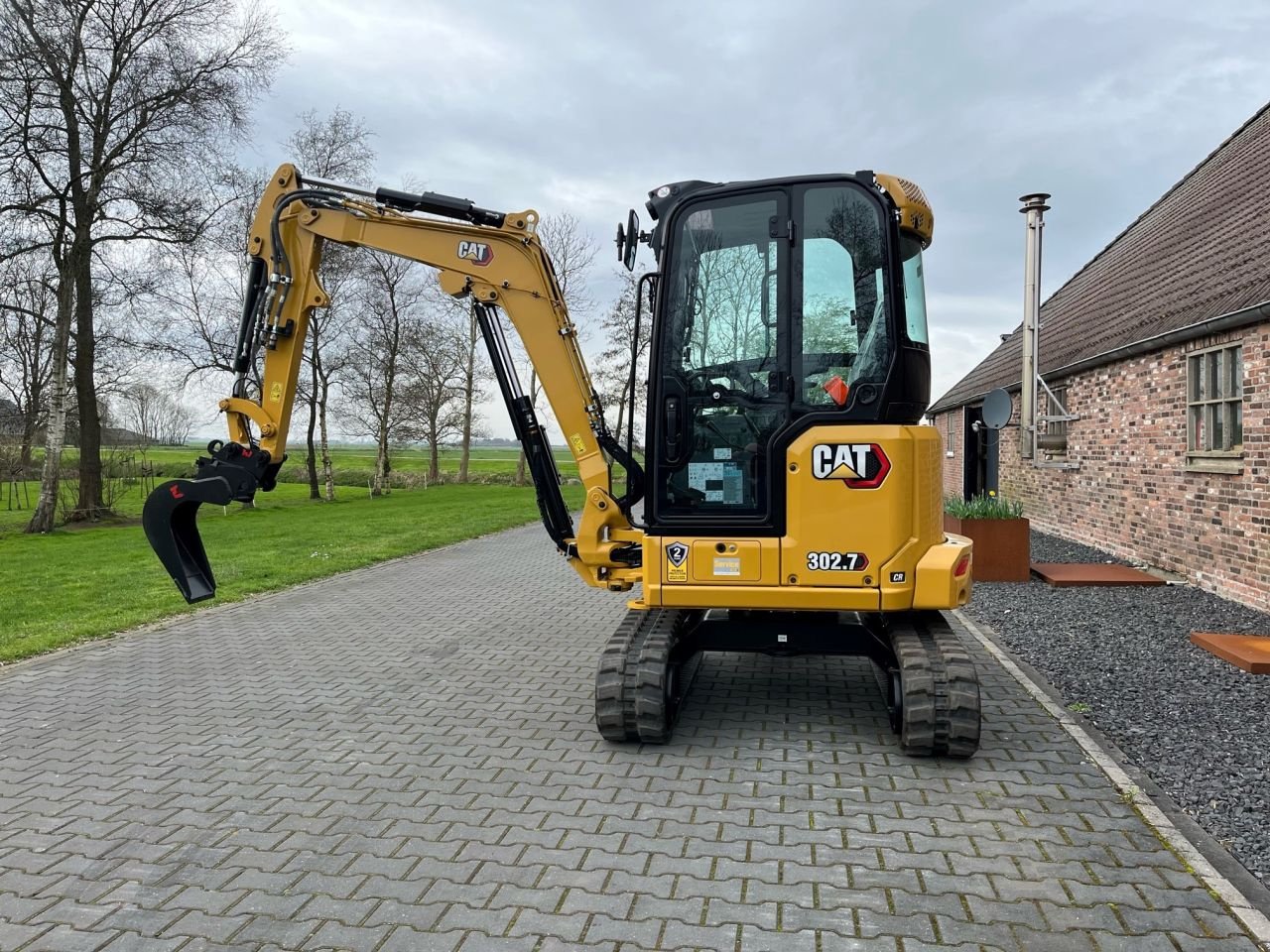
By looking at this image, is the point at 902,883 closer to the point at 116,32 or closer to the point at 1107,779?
the point at 1107,779

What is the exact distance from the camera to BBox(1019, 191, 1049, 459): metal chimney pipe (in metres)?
13.4

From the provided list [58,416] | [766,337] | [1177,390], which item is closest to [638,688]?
[766,337]

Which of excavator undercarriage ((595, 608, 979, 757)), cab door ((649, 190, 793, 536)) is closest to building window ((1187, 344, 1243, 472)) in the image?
excavator undercarriage ((595, 608, 979, 757))

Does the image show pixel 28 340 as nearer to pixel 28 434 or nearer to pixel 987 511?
pixel 28 434

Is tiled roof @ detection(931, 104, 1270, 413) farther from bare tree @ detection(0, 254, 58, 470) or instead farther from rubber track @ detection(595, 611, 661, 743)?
bare tree @ detection(0, 254, 58, 470)

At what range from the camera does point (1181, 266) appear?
10.9 metres

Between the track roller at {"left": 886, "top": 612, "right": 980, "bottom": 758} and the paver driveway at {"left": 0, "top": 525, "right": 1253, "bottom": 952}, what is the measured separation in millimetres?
143

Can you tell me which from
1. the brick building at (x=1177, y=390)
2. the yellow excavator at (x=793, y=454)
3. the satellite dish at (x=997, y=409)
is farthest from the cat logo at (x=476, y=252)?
the satellite dish at (x=997, y=409)

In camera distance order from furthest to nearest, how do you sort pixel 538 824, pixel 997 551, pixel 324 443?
1. pixel 324 443
2. pixel 997 551
3. pixel 538 824

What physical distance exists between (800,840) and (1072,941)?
1.09 metres

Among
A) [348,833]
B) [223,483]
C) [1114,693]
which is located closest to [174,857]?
[348,833]

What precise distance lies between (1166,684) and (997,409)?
283 inches

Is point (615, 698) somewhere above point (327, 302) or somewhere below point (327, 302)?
below

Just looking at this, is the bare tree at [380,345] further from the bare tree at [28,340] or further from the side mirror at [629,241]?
the side mirror at [629,241]
